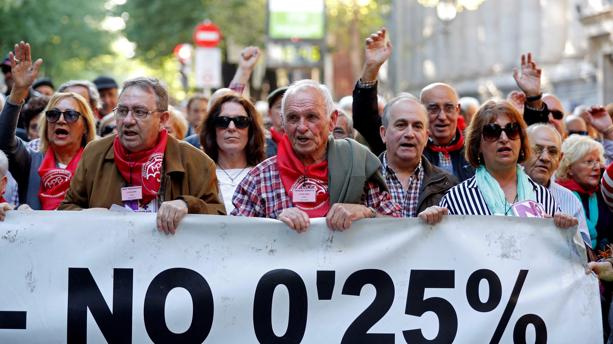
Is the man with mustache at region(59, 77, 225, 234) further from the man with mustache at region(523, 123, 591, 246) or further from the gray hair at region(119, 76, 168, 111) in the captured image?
the man with mustache at region(523, 123, 591, 246)

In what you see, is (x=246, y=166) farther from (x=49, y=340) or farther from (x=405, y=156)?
(x=49, y=340)

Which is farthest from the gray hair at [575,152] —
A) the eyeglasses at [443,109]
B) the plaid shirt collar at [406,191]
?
the plaid shirt collar at [406,191]

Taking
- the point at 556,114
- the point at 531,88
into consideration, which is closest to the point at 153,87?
the point at 531,88

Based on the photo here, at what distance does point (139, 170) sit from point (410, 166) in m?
1.53

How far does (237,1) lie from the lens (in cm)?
4044

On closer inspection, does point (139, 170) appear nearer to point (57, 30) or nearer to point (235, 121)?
point (235, 121)

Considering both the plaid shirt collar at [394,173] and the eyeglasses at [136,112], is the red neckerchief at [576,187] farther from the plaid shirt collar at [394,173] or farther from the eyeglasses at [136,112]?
the eyeglasses at [136,112]

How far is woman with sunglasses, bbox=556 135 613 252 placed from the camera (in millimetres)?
8297

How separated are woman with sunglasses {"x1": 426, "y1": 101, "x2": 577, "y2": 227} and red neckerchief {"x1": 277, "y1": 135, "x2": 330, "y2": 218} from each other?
0.69 metres

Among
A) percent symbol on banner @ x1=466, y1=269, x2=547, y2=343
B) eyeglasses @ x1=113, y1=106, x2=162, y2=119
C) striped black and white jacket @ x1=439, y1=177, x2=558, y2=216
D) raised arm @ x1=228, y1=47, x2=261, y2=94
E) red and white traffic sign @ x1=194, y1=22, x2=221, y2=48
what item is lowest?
percent symbol on banner @ x1=466, y1=269, x2=547, y2=343

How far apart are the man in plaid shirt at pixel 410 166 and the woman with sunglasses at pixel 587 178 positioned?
4.89ft

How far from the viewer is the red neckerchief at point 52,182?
754 centimetres

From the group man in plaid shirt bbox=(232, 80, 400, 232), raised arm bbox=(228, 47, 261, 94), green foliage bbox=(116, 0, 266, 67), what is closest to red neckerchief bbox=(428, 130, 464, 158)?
man in plaid shirt bbox=(232, 80, 400, 232)

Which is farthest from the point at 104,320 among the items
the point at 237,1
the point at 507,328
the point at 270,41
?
the point at 237,1
